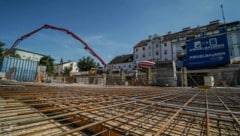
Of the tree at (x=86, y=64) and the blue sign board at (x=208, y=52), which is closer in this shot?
the blue sign board at (x=208, y=52)

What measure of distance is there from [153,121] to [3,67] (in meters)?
19.3

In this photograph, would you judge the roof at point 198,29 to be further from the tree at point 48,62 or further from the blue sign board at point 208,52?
the tree at point 48,62

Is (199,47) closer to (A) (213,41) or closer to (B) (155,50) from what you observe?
(A) (213,41)

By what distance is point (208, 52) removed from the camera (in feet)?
67.0

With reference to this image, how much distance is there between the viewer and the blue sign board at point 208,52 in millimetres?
19328

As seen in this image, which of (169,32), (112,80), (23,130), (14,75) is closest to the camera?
(23,130)

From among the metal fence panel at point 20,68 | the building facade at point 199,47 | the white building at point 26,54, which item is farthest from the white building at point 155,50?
the white building at point 26,54

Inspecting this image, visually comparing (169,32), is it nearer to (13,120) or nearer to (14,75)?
(14,75)

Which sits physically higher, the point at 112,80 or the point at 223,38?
the point at 223,38

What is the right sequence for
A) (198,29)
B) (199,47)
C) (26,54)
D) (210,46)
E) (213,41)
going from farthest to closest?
(26,54)
(198,29)
(199,47)
(210,46)
(213,41)

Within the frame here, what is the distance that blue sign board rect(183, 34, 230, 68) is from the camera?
19.3 metres

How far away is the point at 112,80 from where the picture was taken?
21.4 m

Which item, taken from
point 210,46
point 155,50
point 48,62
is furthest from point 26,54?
point 210,46

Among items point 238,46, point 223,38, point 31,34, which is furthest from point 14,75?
point 238,46
